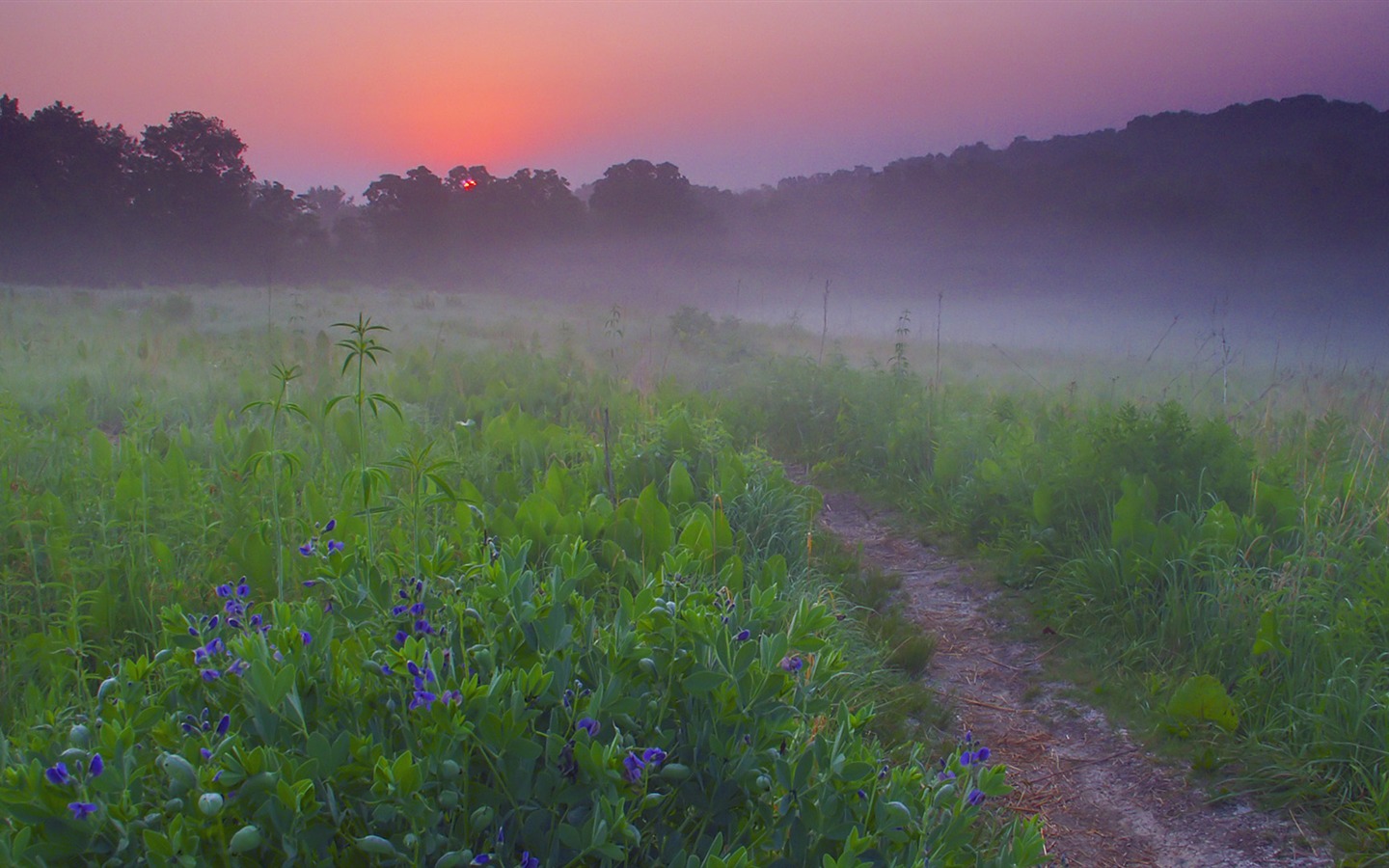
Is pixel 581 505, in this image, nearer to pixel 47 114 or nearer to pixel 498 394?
pixel 498 394

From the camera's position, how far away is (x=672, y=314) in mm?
14500

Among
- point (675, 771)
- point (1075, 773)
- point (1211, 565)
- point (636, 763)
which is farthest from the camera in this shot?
point (1211, 565)

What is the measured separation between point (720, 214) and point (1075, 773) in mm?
19829

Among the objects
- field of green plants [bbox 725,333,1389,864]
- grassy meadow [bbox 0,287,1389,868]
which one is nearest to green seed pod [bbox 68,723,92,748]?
grassy meadow [bbox 0,287,1389,868]

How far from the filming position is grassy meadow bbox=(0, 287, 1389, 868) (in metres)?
1.36

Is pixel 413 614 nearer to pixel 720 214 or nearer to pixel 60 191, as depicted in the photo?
pixel 60 191

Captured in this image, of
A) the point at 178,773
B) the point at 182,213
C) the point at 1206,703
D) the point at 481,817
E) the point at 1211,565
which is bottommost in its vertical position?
the point at 1206,703

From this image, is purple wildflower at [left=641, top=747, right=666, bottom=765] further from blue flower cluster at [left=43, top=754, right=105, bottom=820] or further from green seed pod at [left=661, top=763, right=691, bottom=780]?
blue flower cluster at [left=43, top=754, right=105, bottom=820]

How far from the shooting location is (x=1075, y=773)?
2.96 metres

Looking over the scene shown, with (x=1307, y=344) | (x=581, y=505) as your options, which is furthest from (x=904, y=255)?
(x=581, y=505)

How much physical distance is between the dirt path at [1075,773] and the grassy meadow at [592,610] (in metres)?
0.17

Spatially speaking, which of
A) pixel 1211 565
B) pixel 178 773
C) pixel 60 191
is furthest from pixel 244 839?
pixel 60 191

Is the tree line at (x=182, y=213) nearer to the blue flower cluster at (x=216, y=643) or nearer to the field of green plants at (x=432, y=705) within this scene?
the field of green plants at (x=432, y=705)

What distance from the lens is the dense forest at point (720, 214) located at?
9.92m
